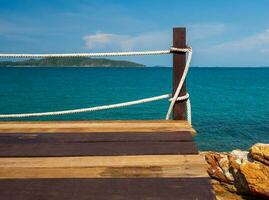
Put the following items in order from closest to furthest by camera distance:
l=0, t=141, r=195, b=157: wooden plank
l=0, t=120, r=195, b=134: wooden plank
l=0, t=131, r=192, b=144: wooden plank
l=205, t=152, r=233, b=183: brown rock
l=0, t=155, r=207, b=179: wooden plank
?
l=0, t=155, r=207, b=179: wooden plank < l=0, t=141, r=195, b=157: wooden plank < l=0, t=131, r=192, b=144: wooden plank < l=0, t=120, r=195, b=134: wooden plank < l=205, t=152, r=233, b=183: brown rock

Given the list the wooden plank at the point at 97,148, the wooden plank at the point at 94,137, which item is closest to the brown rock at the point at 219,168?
the wooden plank at the point at 94,137

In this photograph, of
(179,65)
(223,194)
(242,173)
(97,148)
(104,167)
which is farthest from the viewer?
(223,194)

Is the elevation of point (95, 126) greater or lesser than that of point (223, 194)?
greater

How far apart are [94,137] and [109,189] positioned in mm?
1324

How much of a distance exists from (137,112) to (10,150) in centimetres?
3183

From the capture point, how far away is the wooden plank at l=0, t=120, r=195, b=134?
172 inches

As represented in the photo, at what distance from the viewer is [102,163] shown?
3250 millimetres

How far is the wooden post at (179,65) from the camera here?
4941 millimetres

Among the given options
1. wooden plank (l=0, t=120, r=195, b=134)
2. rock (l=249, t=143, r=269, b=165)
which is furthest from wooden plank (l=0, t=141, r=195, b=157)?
rock (l=249, t=143, r=269, b=165)

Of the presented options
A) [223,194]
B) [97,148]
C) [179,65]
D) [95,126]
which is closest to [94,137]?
[97,148]

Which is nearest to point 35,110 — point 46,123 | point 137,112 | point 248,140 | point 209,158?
point 137,112

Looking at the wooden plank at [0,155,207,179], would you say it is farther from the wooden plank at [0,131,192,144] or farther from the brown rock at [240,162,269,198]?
the brown rock at [240,162,269,198]

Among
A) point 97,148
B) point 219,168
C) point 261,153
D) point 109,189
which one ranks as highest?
point 97,148

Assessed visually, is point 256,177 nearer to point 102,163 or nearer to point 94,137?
point 94,137
